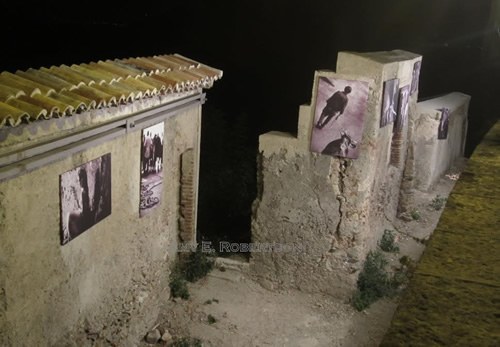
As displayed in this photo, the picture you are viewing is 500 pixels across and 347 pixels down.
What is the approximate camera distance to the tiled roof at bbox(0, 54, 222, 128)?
3904mm

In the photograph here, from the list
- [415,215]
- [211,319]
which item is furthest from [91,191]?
[415,215]

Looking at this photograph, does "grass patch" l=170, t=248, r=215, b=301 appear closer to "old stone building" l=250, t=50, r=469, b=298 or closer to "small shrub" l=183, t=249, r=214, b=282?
"small shrub" l=183, t=249, r=214, b=282

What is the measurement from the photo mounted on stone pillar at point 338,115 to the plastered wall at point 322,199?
104 millimetres

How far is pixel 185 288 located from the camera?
25.0ft

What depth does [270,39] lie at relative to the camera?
67.4 ft

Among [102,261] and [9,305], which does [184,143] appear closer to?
[102,261]

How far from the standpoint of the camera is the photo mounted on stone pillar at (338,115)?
717cm

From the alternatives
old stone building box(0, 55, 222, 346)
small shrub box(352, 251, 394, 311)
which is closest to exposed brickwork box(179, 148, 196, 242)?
old stone building box(0, 55, 222, 346)

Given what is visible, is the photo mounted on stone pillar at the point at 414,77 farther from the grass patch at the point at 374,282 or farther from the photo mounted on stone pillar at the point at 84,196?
the photo mounted on stone pillar at the point at 84,196

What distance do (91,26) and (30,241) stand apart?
17.8 metres

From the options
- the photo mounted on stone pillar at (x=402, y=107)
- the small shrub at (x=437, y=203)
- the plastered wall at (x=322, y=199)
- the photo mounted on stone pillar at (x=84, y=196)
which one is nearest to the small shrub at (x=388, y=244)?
the plastered wall at (x=322, y=199)

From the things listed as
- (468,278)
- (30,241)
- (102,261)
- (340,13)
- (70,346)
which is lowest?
(70,346)

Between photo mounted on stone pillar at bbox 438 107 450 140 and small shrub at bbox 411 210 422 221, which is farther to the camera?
photo mounted on stone pillar at bbox 438 107 450 140

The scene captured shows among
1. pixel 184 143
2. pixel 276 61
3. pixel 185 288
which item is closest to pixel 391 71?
pixel 184 143
